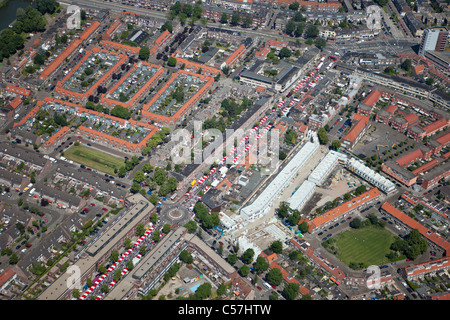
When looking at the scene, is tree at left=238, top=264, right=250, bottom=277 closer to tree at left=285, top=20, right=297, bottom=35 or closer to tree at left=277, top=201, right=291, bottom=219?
tree at left=277, top=201, right=291, bottom=219

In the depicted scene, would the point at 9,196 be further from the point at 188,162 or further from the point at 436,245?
the point at 436,245

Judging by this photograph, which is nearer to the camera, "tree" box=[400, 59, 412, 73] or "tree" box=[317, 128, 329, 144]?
"tree" box=[317, 128, 329, 144]

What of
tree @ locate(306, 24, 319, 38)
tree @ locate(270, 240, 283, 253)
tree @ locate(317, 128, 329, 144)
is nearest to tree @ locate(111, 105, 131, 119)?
tree @ locate(317, 128, 329, 144)

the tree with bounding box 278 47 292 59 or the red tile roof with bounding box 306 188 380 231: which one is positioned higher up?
the tree with bounding box 278 47 292 59

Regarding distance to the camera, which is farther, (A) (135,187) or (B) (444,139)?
(B) (444,139)

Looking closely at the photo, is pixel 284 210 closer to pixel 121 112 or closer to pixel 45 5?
pixel 121 112

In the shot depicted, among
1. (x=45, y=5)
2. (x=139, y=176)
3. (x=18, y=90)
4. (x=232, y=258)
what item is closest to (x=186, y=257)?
(x=232, y=258)
